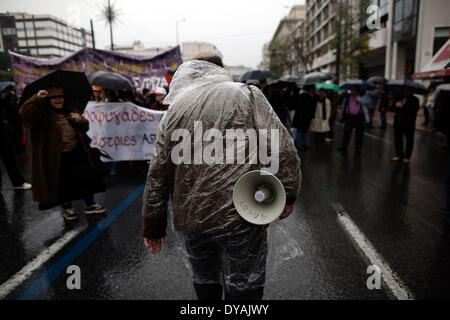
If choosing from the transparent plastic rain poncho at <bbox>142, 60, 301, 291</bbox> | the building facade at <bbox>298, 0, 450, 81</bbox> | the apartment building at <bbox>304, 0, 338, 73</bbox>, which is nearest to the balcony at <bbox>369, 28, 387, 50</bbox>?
the building facade at <bbox>298, 0, 450, 81</bbox>

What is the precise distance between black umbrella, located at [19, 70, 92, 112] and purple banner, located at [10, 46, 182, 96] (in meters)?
5.91

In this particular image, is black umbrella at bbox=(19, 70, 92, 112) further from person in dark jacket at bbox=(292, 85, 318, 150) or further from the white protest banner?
person in dark jacket at bbox=(292, 85, 318, 150)

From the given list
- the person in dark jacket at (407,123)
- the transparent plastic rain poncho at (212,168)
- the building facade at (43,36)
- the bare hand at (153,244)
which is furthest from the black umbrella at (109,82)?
the building facade at (43,36)

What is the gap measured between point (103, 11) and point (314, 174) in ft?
85.6

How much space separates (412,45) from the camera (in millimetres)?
23297

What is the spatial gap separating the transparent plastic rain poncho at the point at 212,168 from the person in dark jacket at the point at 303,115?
7561 millimetres

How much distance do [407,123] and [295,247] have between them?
18.2 ft

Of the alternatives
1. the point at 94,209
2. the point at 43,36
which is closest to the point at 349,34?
the point at 94,209

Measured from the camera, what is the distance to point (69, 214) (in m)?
4.30

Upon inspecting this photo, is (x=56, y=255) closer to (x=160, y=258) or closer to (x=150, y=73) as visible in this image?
(x=160, y=258)

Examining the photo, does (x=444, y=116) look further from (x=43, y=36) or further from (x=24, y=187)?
(x=43, y=36)
